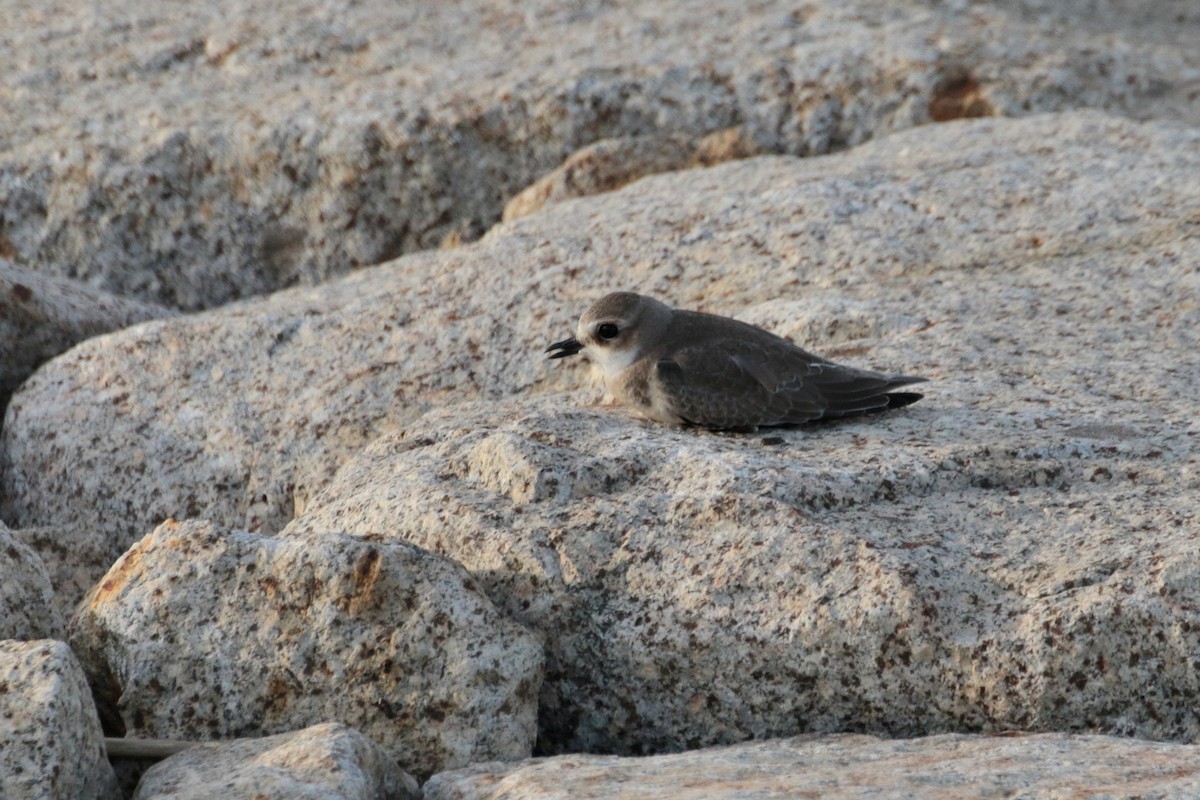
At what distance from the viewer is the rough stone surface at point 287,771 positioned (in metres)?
4.50

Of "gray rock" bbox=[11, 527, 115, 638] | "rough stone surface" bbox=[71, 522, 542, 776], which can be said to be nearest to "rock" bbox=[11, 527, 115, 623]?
"gray rock" bbox=[11, 527, 115, 638]

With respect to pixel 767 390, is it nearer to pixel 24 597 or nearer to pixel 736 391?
pixel 736 391

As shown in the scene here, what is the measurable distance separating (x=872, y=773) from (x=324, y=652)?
208 centimetres

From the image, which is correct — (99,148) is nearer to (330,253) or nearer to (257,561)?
(330,253)

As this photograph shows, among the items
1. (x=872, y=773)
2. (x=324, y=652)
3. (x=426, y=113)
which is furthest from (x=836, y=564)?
(x=426, y=113)

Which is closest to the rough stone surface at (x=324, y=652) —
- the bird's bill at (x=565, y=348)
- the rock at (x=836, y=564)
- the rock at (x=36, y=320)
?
the rock at (x=836, y=564)

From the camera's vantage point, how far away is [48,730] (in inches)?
183

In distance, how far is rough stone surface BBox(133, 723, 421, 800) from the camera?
4504 millimetres

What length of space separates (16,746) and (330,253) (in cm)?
688

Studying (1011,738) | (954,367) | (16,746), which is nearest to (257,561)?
(16,746)

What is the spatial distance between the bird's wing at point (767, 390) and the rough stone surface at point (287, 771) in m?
2.67

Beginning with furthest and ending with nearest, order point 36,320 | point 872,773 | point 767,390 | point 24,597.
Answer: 1. point 36,320
2. point 767,390
3. point 24,597
4. point 872,773

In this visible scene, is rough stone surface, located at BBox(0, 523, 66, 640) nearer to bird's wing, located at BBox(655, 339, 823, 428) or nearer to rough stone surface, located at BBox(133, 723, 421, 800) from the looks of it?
rough stone surface, located at BBox(133, 723, 421, 800)

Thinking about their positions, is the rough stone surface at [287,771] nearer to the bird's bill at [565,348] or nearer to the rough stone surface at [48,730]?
the rough stone surface at [48,730]
